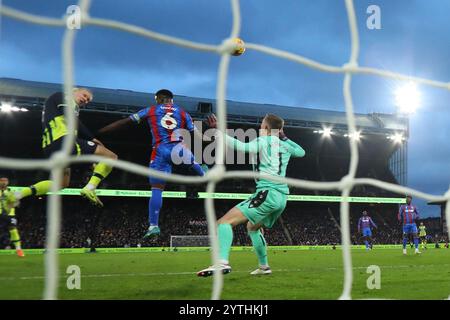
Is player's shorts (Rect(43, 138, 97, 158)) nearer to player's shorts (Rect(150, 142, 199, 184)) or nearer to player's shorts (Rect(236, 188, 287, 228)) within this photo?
player's shorts (Rect(150, 142, 199, 184))

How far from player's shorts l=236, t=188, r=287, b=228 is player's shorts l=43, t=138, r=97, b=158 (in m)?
1.82

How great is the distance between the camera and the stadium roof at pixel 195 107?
24234mm

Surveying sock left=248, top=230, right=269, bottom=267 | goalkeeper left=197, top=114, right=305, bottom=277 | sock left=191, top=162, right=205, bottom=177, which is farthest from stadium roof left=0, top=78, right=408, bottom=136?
goalkeeper left=197, top=114, right=305, bottom=277

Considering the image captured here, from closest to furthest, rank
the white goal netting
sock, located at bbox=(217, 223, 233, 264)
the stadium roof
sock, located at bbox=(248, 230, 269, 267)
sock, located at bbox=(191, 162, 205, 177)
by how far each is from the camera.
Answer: the white goal netting → sock, located at bbox=(217, 223, 233, 264) → sock, located at bbox=(248, 230, 269, 267) → sock, located at bbox=(191, 162, 205, 177) → the stadium roof

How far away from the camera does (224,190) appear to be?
1125 inches

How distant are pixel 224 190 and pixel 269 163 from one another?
77.0 ft

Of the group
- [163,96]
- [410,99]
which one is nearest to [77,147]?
[163,96]

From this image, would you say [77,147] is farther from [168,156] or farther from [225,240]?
[225,240]

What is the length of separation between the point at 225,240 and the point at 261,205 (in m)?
0.52

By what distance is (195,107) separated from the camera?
28.2 m

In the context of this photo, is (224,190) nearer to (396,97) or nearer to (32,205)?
(32,205)

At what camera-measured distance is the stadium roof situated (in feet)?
79.5
